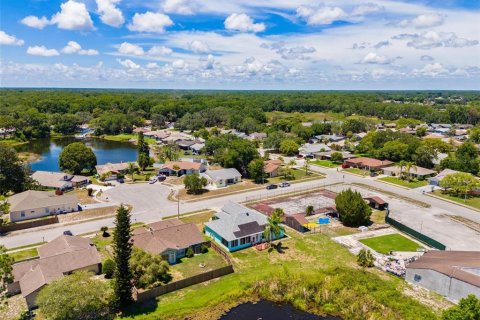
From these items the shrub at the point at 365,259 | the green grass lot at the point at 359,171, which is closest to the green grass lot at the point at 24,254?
the shrub at the point at 365,259

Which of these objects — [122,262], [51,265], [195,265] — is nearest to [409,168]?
[195,265]

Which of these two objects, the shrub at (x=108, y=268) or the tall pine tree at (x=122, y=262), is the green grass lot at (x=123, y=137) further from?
the tall pine tree at (x=122, y=262)

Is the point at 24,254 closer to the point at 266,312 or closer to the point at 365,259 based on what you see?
the point at 266,312

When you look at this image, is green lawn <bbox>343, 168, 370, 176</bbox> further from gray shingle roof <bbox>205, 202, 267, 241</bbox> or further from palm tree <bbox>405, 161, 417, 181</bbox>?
gray shingle roof <bbox>205, 202, 267, 241</bbox>

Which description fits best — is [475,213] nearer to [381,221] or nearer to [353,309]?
[381,221]

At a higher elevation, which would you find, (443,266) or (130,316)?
(443,266)

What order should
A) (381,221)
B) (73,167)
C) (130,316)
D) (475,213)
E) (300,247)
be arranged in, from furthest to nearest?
(73,167) < (475,213) < (381,221) < (300,247) < (130,316)

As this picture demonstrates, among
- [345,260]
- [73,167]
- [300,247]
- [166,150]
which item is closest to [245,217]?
[300,247]
